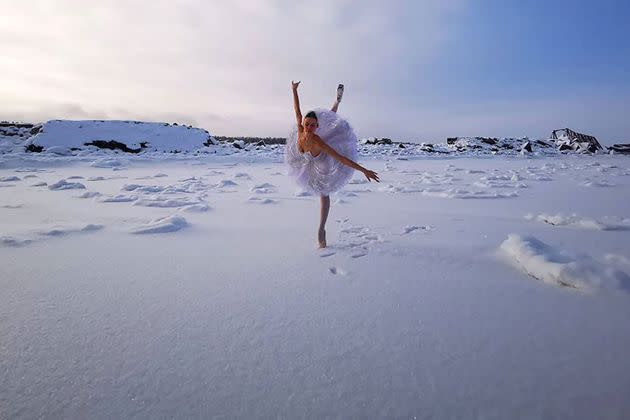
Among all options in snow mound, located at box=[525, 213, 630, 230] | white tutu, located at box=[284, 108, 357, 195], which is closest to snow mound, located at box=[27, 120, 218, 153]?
white tutu, located at box=[284, 108, 357, 195]

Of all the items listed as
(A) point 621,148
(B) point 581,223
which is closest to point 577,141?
(A) point 621,148

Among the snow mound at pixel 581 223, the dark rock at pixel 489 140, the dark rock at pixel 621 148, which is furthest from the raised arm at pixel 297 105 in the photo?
the dark rock at pixel 621 148

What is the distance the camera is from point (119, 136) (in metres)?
13.2

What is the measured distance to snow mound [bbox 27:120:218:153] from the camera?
39.5ft

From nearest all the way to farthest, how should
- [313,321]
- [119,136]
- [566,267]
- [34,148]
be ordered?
[313,321]
[566,267]
[34,148]
[119,136]

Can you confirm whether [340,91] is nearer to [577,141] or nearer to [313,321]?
[313,321]

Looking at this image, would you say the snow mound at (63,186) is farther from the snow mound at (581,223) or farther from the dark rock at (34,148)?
the dark rock at (34,148)

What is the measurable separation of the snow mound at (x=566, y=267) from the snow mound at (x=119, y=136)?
1389cm

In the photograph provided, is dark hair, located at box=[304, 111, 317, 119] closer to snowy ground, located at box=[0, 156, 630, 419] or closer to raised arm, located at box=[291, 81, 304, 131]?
raised arm, located at box=[291, 81, 304, 131]

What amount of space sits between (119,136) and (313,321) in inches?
574

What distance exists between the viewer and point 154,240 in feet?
8.14

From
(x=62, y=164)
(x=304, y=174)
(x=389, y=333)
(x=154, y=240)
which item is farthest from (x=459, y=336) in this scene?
(x=62, y=164)

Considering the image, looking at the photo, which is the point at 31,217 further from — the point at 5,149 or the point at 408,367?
the point at 5,149

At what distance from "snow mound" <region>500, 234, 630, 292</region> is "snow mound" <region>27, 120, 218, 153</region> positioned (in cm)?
1389
